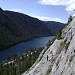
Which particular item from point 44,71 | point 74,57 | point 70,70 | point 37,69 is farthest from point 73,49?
point 37,69

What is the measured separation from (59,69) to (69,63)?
287 cm

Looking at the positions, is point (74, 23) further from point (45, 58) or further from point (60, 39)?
point (45, 58)

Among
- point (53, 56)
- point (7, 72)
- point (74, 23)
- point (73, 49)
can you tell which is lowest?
point (7, 72)

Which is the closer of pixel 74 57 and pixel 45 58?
pixel 74 57

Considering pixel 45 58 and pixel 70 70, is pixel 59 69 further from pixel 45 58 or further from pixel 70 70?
pixel 45 58

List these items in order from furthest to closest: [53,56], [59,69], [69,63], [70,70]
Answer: [53,56]
[59,69]
[69,63]
[70,70]

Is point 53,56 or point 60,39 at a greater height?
point 60,39

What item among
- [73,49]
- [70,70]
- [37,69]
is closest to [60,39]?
[37,69]

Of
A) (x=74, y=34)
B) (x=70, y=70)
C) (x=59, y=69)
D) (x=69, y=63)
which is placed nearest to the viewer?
(x=70, y=70)

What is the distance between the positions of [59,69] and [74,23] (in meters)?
13.4

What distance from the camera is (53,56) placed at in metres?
43.7

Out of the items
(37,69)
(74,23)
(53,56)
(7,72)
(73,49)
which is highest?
(74,23)

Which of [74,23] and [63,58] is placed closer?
[63,58]

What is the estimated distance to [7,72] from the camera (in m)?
195
